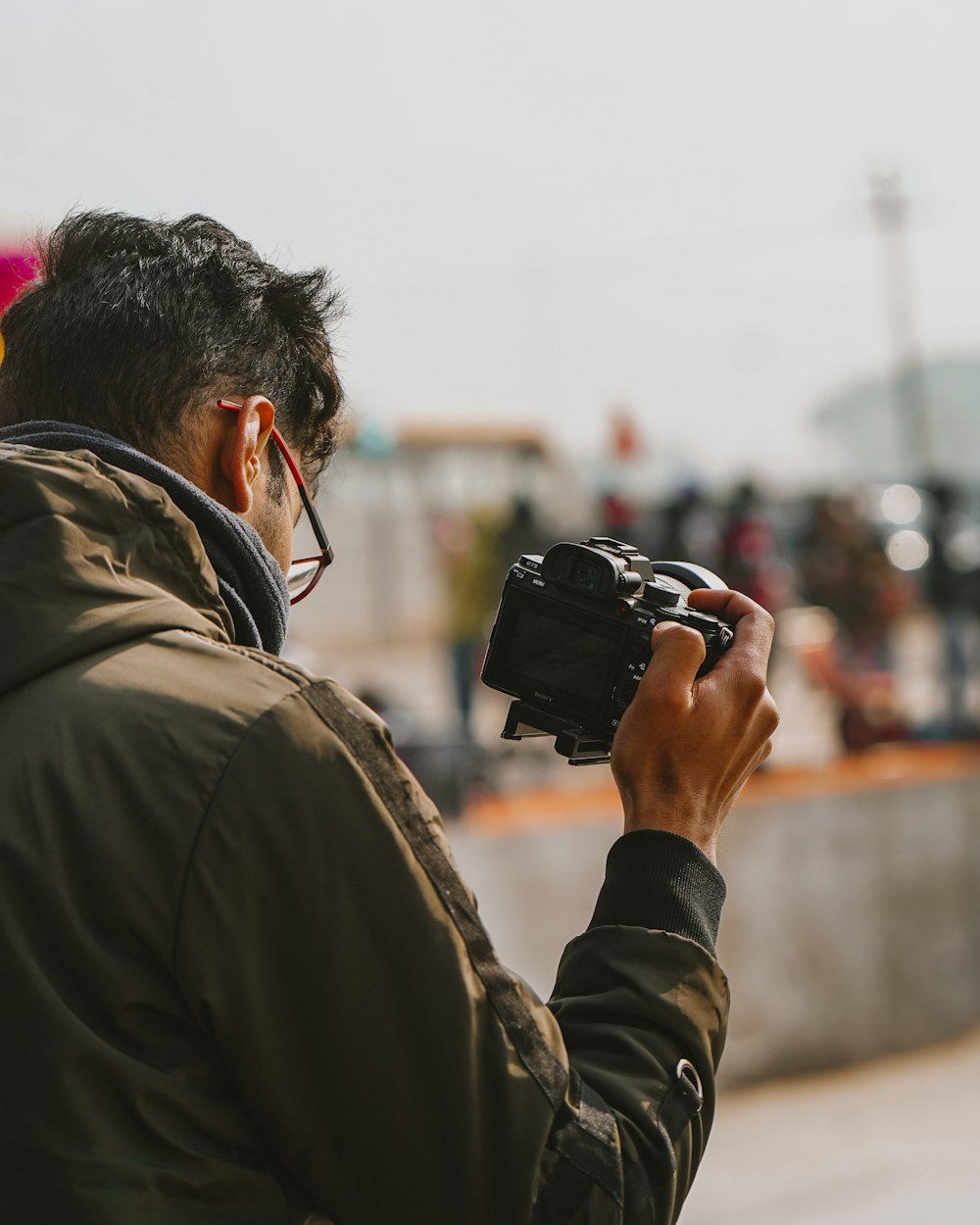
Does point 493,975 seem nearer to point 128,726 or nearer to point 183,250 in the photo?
point 128,726

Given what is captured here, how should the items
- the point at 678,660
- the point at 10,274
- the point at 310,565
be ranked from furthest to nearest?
1. the point at 10,274
2. the point at 310,565
3. the point at 678,660

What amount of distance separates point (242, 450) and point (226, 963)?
49cm

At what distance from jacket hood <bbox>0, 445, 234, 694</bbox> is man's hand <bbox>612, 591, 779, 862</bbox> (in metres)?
0.39

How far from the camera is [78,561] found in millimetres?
1098

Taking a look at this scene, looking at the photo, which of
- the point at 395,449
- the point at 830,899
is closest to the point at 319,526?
the point at 830,899

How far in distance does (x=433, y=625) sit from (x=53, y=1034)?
68.0ft

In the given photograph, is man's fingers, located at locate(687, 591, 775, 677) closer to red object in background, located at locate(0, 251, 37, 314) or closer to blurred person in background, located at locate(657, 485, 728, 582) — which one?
red object in background, located at locate(0, 251, 37, 314)

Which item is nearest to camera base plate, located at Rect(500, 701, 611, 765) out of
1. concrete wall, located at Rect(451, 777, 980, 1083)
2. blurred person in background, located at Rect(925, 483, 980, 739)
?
concrete wall, located at Rect(451, 777, 980, 1083)

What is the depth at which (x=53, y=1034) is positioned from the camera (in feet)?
3.36

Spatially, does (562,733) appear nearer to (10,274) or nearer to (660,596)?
(660,596)

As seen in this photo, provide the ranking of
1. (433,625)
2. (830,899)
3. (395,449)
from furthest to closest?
(433,625) < (395,449) < (830,899)

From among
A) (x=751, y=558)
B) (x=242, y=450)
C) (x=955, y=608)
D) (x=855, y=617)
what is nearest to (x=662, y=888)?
(x=242, y=450)

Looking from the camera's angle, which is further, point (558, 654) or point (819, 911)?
point (819, 911)

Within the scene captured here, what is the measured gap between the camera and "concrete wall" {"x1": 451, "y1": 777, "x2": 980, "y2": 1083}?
22.5ft
